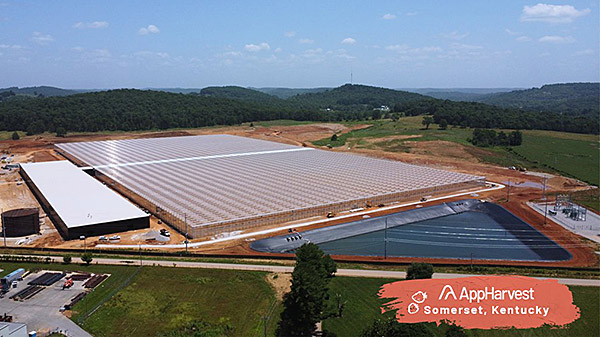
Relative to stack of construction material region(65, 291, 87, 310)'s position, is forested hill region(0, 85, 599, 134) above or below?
above

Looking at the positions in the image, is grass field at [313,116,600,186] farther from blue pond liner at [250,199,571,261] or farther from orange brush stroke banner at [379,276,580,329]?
orange brush stroke banner at [379,276,580,329]

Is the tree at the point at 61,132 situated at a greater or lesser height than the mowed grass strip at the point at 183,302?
greater

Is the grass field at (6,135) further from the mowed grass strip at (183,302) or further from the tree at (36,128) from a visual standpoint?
the mowed grass strip at (183,302)

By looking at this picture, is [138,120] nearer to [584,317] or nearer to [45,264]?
[45,264]

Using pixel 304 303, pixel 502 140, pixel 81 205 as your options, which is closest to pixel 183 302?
pixel 304 303

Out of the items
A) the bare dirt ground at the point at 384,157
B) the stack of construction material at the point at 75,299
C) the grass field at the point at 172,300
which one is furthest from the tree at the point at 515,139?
the stack of construction material at the point at 75,299

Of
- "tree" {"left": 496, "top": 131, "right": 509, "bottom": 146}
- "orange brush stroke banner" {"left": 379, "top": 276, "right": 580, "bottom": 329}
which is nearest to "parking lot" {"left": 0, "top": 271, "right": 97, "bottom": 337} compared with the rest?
"orange brush stroke banner" {"left": 379, "top": 276, "right": 580, "bottom": 329}
